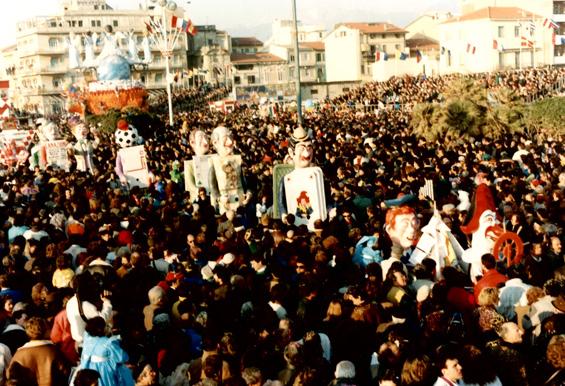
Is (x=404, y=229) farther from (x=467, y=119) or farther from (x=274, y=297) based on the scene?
(x=467, y=119)

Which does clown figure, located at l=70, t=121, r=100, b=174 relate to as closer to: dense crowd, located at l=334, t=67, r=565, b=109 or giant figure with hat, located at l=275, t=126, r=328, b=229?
giant figure with hat, located at l=275, t=126, r=328, b=229

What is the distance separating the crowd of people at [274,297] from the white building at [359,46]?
60278mm

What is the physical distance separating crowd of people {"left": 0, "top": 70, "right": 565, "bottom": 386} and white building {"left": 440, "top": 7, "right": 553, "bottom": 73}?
164 ft

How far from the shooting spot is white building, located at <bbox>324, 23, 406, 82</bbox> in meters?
72.1

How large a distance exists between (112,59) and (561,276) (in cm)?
4550

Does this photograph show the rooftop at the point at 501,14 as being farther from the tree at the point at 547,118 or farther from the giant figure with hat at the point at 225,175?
the giant figure with hat at the point at 225,175

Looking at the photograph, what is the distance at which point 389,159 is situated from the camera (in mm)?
16359

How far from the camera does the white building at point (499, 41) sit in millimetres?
60562

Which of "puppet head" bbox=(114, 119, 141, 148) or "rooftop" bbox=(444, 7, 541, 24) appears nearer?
"puppet head" bbox=(114, 119, 141, 148)

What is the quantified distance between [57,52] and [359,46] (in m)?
32.7

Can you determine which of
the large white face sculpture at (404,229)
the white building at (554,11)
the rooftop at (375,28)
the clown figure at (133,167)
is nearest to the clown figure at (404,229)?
the large white face sculpture at (404,229)

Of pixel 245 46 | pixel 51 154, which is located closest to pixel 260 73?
pixel 245 46

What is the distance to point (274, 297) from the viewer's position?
6.86 metres

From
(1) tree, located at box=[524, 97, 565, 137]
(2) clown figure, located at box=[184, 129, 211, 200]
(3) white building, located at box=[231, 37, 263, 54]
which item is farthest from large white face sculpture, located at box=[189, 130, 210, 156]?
(3) white building, located at box=[231, 37, 263, 54]
